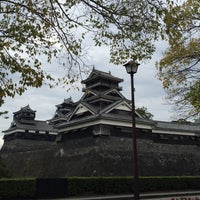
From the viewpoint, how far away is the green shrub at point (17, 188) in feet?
56.3

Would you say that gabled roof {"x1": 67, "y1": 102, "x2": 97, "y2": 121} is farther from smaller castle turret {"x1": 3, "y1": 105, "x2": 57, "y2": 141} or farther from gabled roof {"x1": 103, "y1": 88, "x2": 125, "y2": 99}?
smaller castle turret {"x1": 3, "y1": 105, "x2": 57, "y2": 141}

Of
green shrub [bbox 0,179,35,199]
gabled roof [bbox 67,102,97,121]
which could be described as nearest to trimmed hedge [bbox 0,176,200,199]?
green shrub [bbox 0,179,35,199]

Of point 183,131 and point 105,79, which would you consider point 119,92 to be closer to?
point 105,79

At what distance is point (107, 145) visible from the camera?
30422 millimetres

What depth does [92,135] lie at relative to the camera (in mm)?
31156

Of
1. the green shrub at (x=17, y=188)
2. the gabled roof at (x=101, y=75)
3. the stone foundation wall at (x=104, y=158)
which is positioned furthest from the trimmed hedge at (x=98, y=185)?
the gabled roof at (x=101, y=75)

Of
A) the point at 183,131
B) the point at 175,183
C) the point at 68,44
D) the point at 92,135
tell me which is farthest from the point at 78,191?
the point at 183,131

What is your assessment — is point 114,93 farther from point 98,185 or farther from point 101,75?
point 98,185

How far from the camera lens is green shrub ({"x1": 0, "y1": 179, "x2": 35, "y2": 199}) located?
17.2m

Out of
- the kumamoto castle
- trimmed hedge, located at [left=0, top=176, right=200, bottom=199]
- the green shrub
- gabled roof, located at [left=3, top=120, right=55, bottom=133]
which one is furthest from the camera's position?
gabled roof, located at [left=3, top=120, right=55, bottom=133]

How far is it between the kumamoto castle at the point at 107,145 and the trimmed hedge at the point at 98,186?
6836 millimetres

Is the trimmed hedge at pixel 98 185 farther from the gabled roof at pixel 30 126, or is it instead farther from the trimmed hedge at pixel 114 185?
the gabled roof at pixel 30 126

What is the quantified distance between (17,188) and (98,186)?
18.2ft

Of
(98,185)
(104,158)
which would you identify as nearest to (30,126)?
(104,158)
